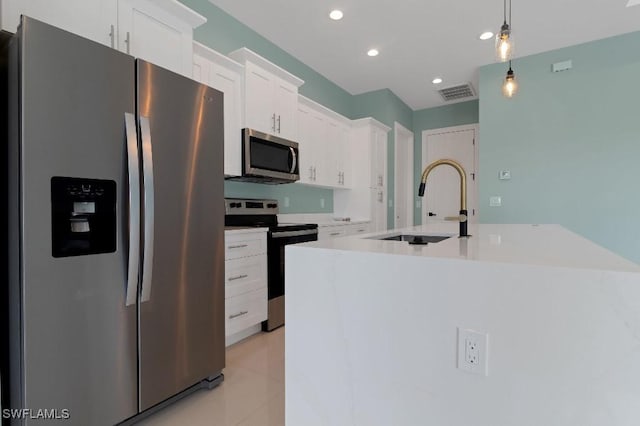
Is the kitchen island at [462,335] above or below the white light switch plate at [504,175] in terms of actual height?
below

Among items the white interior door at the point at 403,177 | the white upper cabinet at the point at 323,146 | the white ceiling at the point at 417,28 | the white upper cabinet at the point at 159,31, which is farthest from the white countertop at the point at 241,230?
the white interior door at the point at 403,177

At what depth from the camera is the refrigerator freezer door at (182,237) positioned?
1.61 m

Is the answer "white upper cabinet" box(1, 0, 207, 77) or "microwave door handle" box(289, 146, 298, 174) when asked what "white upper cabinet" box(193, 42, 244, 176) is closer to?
"white upper cabinet" box(1, 0, 207, 77)

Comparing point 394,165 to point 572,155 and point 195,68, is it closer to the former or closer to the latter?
point 572,155

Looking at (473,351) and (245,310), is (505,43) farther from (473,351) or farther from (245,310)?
A: (245,310)

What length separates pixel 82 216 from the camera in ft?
4.61

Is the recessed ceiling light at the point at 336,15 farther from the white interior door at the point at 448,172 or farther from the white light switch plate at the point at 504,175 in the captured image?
the white interior door at the point at 448,172

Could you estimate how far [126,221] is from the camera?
1.50m

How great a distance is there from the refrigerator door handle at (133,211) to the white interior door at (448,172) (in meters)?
5.00

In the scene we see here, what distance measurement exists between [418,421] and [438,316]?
32 centimetres

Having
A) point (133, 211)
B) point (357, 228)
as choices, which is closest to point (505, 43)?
point (133, 211)

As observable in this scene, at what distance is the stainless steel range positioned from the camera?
9.46ft

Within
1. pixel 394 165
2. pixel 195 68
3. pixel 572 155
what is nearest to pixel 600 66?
pixel 572 155

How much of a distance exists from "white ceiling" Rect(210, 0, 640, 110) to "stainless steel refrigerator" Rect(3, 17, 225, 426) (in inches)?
72.2
